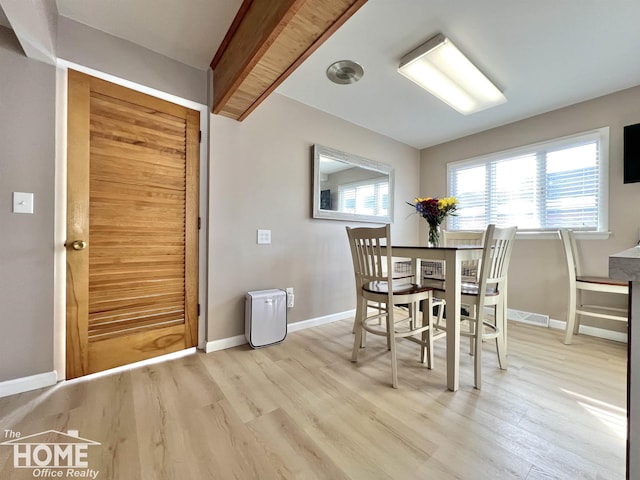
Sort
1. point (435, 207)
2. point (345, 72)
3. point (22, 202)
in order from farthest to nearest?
point (345, 72)
point (435, 207)
point (22, 202)

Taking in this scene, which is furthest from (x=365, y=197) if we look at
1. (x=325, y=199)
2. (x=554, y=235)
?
(x=554, y=235)

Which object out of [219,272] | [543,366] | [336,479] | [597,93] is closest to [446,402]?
[336,479]

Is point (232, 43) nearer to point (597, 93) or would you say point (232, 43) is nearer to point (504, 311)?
A: point (504, 311)

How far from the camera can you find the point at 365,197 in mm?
3221

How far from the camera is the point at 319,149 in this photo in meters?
2.76

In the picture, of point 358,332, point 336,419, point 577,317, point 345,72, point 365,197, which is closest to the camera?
point 336,419

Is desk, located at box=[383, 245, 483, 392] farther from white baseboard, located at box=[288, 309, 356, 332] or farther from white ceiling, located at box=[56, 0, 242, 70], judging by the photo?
white ceiling, located at box=[56, 0, 242, 70]

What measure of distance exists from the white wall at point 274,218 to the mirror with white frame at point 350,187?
0.10 metres

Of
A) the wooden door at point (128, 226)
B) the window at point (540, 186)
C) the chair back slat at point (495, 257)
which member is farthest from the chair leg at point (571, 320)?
the wooden door at point (128, 226)

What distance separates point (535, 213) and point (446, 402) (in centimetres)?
257

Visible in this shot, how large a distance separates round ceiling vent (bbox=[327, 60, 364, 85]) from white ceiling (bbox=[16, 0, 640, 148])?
0.20 feet

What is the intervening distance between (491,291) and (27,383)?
9.94ft

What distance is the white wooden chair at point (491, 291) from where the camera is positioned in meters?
1.61

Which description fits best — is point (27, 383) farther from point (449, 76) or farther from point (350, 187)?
point (449, 76)
